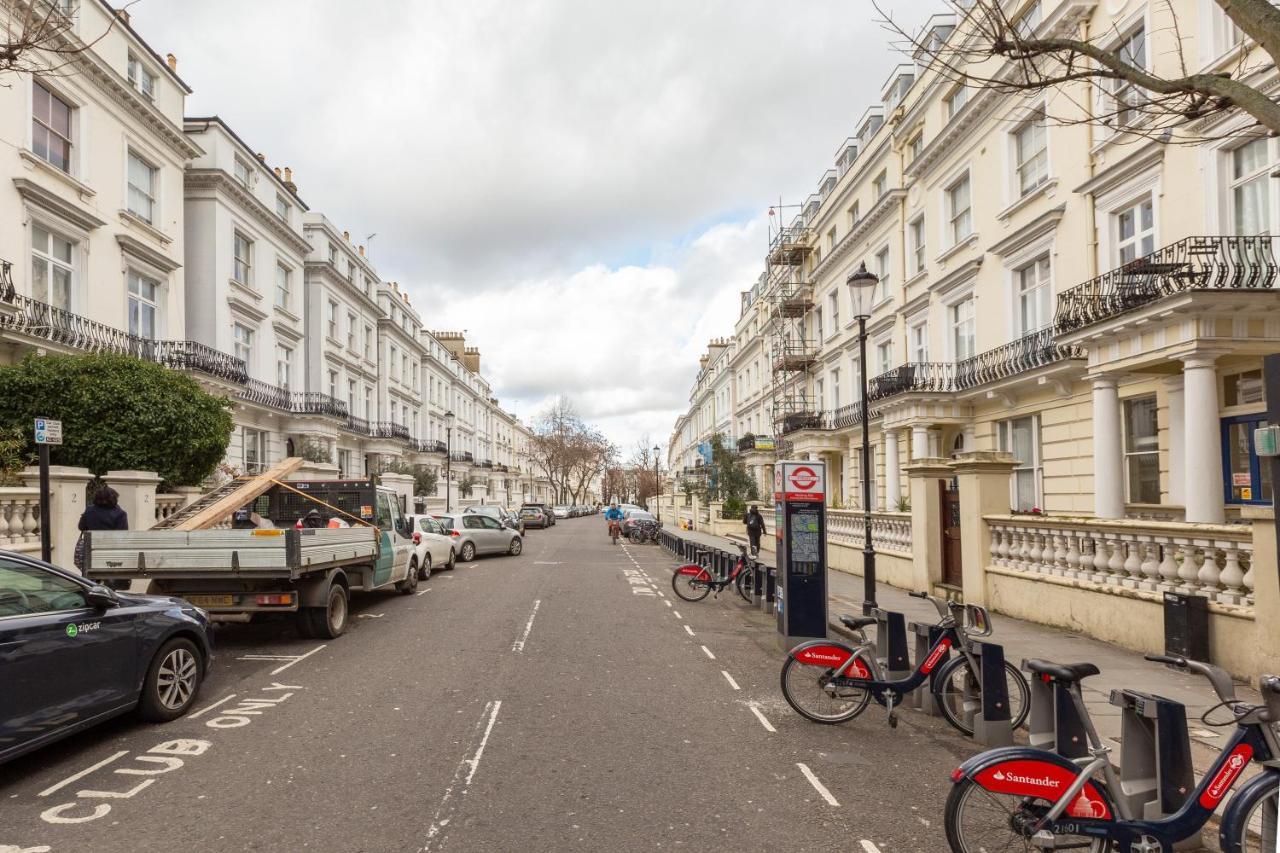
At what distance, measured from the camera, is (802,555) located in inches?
349

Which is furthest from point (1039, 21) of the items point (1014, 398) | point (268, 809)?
point (268, 809)

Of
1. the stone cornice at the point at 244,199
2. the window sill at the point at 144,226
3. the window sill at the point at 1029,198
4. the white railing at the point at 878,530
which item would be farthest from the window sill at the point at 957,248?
the stone cornice at the point at 244,199

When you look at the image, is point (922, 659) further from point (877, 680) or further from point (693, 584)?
point (693, 584)

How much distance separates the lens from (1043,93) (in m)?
16.8

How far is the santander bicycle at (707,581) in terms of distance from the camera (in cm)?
1345

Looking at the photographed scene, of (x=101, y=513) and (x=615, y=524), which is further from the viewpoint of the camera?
(x=615, y=524)

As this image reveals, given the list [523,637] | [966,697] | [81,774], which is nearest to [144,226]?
[523,637]

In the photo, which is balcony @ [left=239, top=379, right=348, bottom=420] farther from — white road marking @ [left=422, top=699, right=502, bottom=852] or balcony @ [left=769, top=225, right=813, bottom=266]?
white road marking @ [left=422, top=699, right=502, bottom=852]

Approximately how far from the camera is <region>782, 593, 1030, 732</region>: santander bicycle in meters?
5.87

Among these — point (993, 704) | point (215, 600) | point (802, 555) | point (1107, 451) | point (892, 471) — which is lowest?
point (993, 704)

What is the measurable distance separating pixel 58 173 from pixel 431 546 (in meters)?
12.3

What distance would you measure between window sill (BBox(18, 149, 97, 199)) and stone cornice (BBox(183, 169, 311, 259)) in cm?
628

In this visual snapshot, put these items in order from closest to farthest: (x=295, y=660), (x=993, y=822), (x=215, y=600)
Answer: (x=993, y=822) < (x=295, y=660) < (x=215, y=600)

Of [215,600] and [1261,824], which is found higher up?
[215,600]
